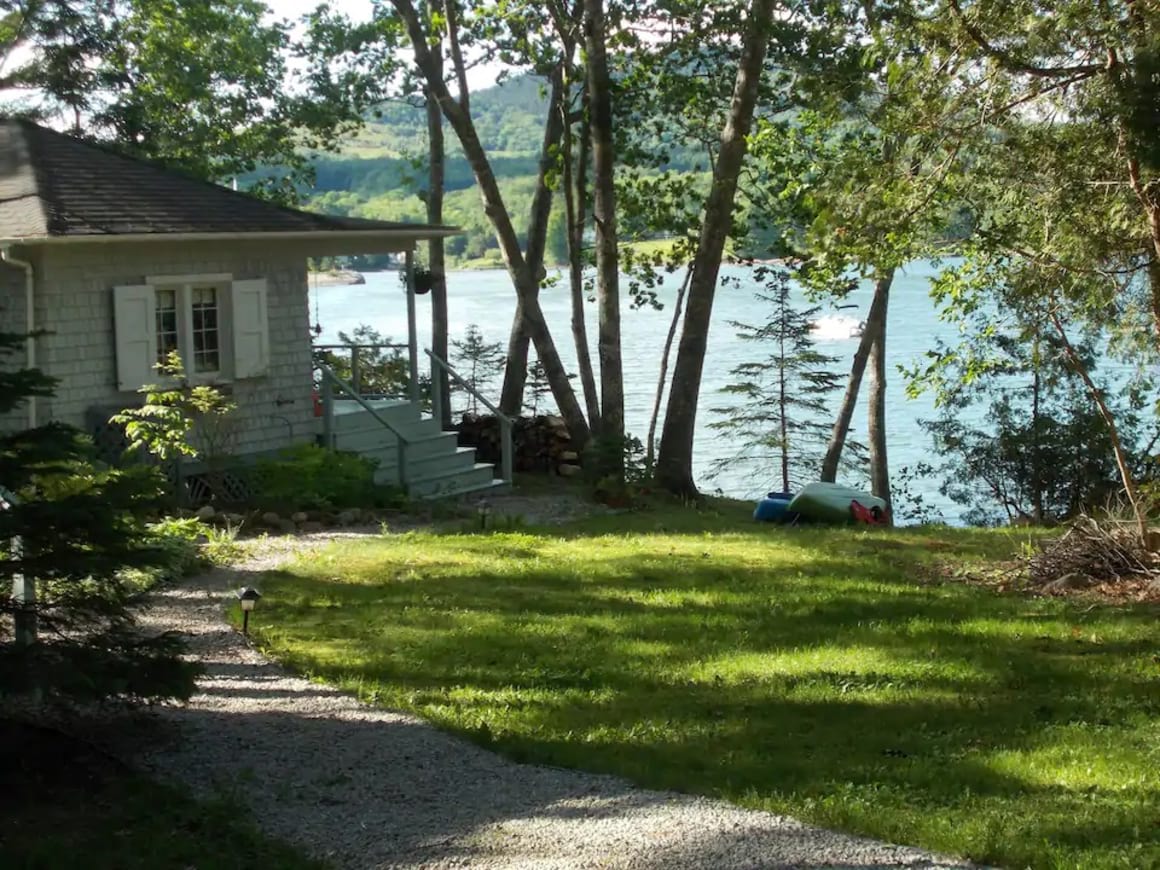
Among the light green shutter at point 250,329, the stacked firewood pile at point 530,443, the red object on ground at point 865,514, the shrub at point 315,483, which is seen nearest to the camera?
the shrub at point 315,483

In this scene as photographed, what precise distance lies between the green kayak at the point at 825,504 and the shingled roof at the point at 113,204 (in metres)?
5.70

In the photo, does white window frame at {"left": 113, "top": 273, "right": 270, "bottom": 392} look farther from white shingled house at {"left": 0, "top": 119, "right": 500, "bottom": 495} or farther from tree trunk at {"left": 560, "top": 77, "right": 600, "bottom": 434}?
tree trunk at {"left": 560, "top": 77, "right": 600, "bottom": 434}

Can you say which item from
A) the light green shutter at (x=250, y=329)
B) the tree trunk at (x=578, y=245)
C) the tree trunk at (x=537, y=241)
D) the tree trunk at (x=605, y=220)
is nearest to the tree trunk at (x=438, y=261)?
the tree trunk at (x=537, y=241)

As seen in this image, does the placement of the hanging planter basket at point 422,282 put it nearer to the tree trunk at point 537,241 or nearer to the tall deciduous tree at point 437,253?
the tall deciduous tree at point 437,253

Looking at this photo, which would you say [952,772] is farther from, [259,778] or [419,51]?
[419,51]

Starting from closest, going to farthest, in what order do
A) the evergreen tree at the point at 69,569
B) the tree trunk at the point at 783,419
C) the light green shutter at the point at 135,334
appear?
the evergreen tree at the point at 69,569 < the light green shutter at the point at 135,334 < the tree trunk at the point at 783,419

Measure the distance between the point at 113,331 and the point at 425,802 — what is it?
34.6ft

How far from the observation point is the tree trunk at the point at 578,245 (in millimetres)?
20945

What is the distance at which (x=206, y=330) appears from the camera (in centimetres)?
1627

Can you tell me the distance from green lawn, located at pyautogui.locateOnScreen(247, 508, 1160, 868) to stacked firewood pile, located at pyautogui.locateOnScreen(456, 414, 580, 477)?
7563mm

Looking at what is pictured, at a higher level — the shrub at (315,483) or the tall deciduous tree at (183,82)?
the tall deciduous tree at (183,82)

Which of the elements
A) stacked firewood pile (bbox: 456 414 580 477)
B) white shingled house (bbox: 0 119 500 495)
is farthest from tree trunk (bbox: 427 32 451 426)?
white shingled house (bbox: 0 119 500 495)

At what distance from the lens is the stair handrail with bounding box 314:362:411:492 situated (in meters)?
16.6

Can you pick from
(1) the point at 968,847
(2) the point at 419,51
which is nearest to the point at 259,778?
(1) the point at 968,847
